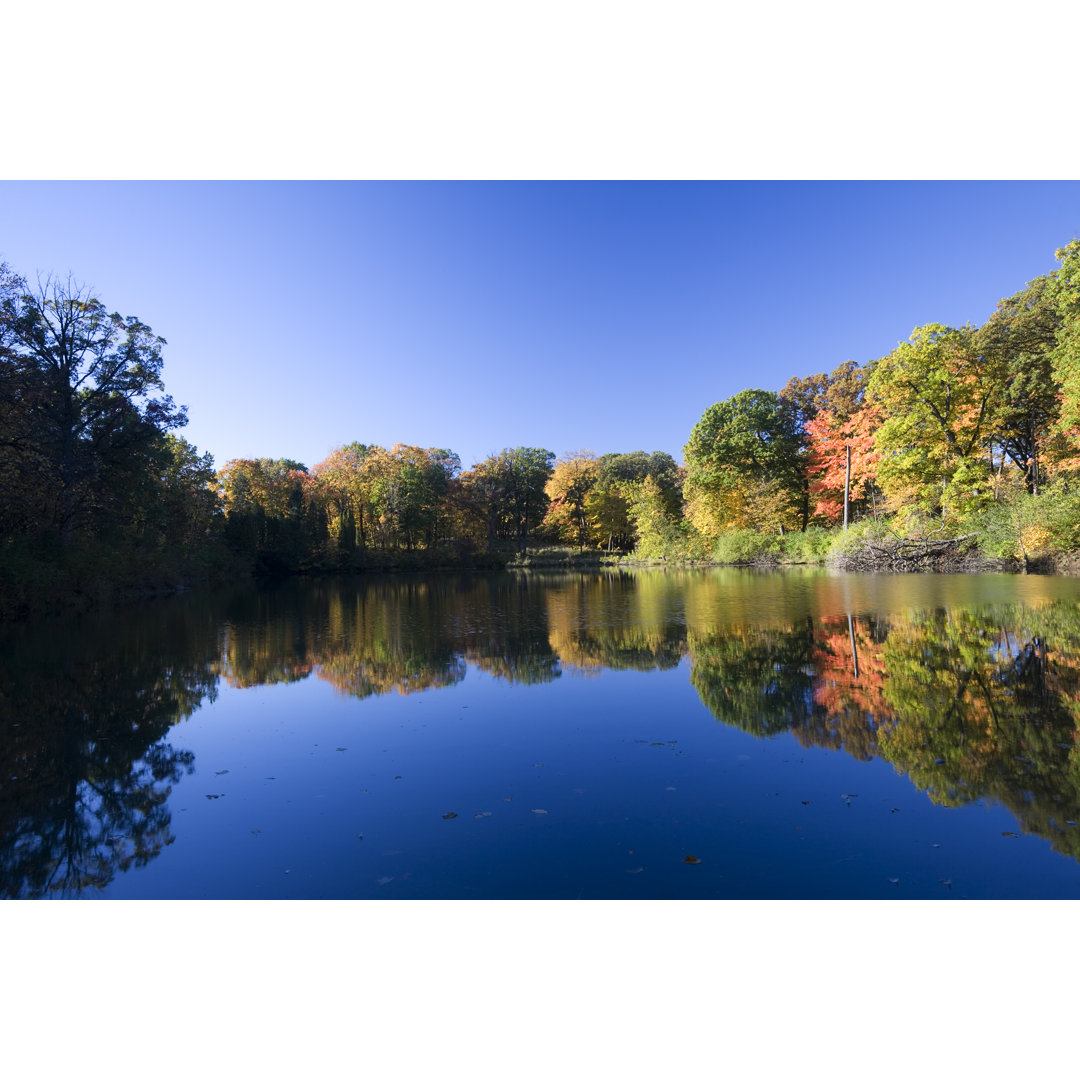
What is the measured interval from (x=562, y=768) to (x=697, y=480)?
37.1 metres

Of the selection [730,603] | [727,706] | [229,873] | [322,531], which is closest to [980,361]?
[730,603]

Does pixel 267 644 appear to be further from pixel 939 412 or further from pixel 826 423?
pixel 826 423

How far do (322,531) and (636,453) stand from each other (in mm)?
31044

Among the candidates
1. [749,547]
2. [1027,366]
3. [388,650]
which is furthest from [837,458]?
[388,650]

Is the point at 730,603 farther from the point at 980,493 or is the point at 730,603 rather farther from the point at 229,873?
the point at 980,493

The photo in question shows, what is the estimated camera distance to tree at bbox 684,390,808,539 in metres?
37.6

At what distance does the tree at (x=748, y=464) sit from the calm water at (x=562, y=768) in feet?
92.3

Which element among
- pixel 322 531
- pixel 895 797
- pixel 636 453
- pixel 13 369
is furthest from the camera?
pixel 636 453

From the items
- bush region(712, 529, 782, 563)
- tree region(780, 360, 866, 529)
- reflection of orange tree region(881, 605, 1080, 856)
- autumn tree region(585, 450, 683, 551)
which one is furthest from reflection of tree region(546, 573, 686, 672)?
autumn tree region(585, 450, 683, 551)

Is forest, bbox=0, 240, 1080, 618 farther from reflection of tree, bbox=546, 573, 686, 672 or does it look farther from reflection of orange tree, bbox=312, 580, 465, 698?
reflection of tree, bbox=546, 573, 686, 672

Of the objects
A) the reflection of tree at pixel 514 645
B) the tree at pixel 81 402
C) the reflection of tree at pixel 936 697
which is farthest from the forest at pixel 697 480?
the reflection of tree at pixel 936 697

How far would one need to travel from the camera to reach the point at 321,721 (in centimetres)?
630

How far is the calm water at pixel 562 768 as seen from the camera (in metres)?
3.11

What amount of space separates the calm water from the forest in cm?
1041
